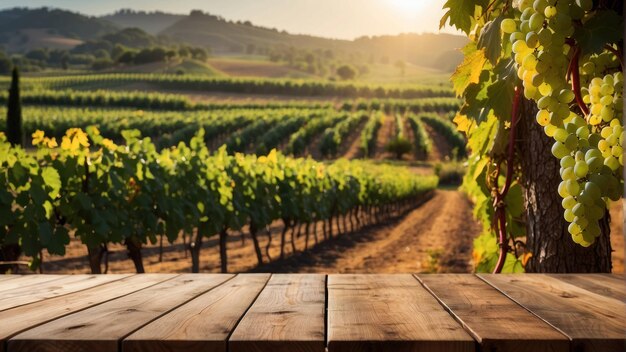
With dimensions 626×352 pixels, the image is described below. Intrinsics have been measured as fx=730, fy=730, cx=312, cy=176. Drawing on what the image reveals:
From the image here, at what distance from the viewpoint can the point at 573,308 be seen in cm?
168

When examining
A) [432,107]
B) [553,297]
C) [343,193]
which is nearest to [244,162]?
[343,193]

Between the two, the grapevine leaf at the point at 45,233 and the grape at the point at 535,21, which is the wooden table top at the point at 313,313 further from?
the grapevine leaf at the point at 45,233

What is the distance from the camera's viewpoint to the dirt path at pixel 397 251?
37.8 ft

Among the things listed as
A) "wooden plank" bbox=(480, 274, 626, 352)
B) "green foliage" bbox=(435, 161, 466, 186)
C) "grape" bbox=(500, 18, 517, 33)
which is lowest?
"green foliage" bbox=(435, 161, 466, 186)

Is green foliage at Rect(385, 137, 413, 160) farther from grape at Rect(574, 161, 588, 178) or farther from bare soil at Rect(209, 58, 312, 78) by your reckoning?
bare soil at Rect(209, 58, 312, 78)

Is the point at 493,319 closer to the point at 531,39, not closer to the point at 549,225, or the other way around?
the point at 531,39

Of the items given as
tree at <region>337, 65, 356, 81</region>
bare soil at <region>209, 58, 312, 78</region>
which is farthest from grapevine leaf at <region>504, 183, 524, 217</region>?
tree at <region>337, 65, 356, 81</region>

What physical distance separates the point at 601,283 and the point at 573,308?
0.50 metres

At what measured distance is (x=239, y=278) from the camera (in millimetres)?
2258

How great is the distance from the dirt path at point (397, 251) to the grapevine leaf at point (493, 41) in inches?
323

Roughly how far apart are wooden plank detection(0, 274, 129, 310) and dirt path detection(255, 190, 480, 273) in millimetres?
7926

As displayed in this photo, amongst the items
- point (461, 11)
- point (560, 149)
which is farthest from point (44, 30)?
point (560, 149)

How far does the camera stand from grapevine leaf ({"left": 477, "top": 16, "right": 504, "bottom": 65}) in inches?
70.5

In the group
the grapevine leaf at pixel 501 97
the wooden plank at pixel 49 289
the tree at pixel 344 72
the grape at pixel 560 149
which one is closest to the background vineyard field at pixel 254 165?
the grapevine leaf at pixel 501 97
